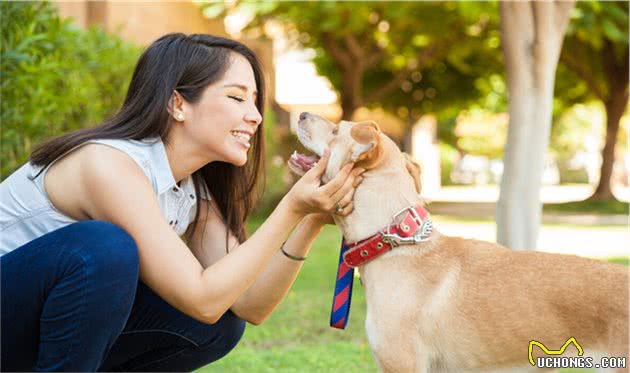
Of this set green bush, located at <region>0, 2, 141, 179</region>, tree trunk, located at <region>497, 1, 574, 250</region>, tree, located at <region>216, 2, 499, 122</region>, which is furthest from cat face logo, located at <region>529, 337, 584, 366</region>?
tree, located at <region>216, 2, 499, 122</region>

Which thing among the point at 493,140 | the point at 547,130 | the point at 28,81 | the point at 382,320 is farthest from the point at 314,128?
the point at 493,140

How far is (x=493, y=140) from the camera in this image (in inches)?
1652

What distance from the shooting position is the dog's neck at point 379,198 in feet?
10.5

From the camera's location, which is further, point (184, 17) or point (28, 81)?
point (184, 17)

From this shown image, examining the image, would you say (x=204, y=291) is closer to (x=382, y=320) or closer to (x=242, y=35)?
(x=382, y=320)

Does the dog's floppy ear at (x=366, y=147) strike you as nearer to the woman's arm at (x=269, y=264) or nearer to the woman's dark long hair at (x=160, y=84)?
the woman's arm at (x=269, y=264)

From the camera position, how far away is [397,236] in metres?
3.18

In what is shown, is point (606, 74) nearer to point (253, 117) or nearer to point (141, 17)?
point (141, 17)

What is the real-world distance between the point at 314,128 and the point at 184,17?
15.8m

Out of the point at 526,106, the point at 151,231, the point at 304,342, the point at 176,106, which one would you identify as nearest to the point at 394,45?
the point at 526,106

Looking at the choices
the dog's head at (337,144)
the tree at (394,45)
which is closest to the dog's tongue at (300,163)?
the dog's head at (337,144)

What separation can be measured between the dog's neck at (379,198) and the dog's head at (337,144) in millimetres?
51

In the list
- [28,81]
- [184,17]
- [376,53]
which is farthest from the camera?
[376,53]

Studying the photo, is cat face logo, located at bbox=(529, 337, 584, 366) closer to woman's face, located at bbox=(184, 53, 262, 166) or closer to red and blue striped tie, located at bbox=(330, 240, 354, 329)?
red and blue striped tie, located at bbox=(330, 240, 354, 329)
